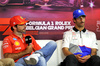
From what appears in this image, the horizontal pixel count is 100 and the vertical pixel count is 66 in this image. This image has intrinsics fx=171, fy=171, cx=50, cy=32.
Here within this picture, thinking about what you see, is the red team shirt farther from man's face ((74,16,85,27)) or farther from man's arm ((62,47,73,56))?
man's face ((74,16,85,27))

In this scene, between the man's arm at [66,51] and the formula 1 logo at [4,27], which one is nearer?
the man's arm at [66,51]

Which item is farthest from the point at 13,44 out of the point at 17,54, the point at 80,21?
the point at 80,21

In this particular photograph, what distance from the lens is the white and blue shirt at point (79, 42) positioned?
2855 millimetres

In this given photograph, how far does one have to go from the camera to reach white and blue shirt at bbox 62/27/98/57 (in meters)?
2.86

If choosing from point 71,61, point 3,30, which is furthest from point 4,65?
point 3,30

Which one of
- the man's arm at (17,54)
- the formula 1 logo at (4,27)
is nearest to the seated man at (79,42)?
the man's arm at (17,54)

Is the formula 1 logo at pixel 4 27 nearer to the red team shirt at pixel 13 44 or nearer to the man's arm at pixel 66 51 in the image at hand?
the red team shirt at pixel 13 44

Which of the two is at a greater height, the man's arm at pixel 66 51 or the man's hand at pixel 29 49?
the man's hand at pixel 29 49

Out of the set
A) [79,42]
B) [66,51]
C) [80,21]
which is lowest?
[66,51]

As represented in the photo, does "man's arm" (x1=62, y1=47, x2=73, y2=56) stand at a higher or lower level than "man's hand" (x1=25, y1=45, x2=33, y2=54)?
lower

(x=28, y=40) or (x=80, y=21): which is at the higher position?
(x=80, y=21)

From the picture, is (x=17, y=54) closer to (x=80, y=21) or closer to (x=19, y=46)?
(x=19, y=46)

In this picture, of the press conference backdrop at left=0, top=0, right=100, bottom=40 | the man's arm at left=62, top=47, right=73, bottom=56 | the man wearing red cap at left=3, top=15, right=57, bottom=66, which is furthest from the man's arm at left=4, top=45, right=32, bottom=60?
the press conference backdrop at left=0, top=0, right=100, bottom=40

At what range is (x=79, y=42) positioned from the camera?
9.55 ft
